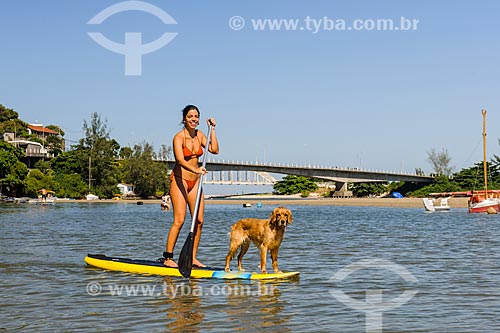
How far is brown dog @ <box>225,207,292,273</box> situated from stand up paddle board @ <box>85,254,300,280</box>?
0.67 ft

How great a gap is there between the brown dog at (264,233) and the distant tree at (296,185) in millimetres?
137030

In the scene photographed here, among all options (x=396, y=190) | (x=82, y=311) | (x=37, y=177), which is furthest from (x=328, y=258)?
(x=396, y=190)

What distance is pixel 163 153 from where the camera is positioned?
364 ft

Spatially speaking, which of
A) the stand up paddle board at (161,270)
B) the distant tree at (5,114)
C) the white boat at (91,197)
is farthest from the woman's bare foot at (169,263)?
the distant tree at (5,114)

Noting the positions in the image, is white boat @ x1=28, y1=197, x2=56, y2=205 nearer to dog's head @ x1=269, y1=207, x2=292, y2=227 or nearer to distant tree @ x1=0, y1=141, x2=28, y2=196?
distant tree @ x1=0, y1=141, x2=28, y2=196

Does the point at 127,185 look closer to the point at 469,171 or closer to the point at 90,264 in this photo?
the point at 469,171

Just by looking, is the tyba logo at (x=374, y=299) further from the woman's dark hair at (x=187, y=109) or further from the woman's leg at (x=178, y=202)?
the woman's dark hair at (x=187, y=109)

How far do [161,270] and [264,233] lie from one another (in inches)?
73.4

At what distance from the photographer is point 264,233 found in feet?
32.8

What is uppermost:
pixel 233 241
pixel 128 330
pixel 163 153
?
pixel 163 153

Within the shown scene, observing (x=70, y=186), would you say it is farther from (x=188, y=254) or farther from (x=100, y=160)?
(x=188, y=254)

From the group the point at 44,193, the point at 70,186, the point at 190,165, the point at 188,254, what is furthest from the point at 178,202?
the point at 70,186

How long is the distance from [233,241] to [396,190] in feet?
394

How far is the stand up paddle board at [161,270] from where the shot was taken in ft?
32.4
